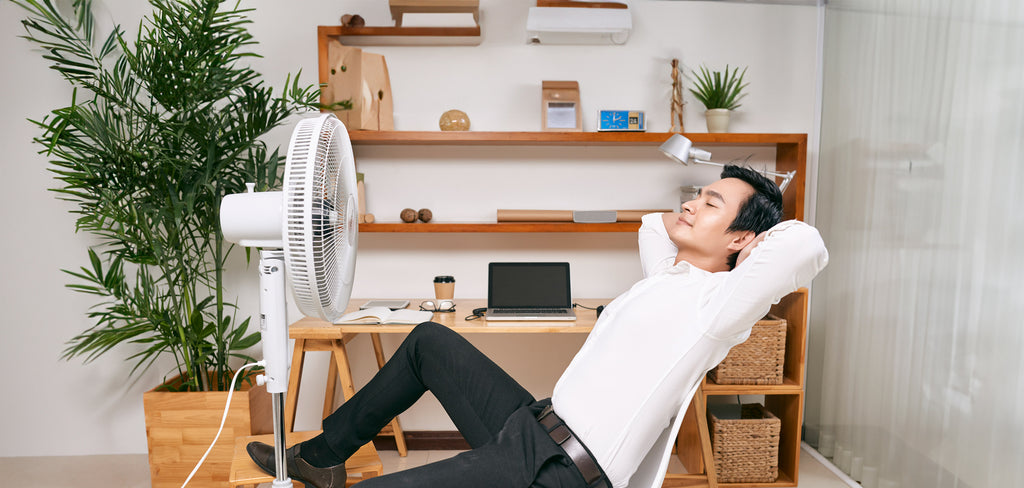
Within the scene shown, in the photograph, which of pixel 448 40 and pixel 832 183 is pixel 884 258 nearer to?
pixel 832 183

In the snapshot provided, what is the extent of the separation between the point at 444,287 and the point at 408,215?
0.35 meters

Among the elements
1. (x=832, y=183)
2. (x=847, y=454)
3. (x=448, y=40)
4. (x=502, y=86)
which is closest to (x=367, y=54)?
(x=448, y=40)

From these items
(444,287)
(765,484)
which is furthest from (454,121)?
(765,484)

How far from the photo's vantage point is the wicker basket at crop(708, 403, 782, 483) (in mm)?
2244

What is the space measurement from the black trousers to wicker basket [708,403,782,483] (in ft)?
3.86

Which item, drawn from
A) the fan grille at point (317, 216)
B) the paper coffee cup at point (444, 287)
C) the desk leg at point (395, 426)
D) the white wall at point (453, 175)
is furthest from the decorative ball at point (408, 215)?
the fan grille at point (317, 216)

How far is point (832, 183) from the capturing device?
2.41 meters

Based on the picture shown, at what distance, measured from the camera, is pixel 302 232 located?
1.05 m

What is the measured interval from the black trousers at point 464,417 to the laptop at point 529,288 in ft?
2.61

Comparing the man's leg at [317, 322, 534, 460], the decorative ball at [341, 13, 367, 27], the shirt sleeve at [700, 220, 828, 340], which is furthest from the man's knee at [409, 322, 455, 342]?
the decorative ball at [341, 13, 367, 27]

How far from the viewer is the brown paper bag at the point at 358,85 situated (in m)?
2.33

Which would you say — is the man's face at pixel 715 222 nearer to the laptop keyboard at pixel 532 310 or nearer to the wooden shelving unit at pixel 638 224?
the laptop keyboard at pixel 532 310

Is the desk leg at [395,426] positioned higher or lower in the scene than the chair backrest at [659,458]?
lower

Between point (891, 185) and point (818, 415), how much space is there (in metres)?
1.08
